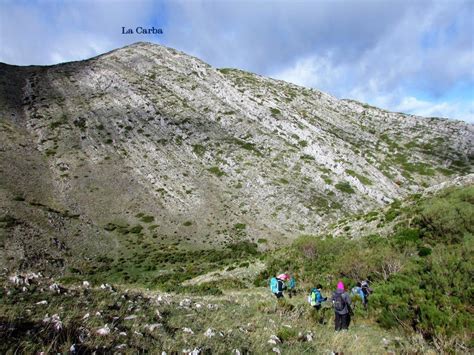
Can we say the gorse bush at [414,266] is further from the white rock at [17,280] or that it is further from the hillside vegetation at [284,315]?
the white rock at [17,280]

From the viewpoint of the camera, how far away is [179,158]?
80.1 metres

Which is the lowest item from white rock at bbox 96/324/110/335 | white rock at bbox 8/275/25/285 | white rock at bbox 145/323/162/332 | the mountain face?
white rock at bbox 145/323/162/332

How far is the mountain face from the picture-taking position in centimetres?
5822

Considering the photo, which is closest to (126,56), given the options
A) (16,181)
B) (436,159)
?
(16,181)

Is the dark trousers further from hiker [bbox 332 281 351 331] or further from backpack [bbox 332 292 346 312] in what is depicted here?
backpack [bbox 332 292 346 312]

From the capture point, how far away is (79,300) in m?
9.42

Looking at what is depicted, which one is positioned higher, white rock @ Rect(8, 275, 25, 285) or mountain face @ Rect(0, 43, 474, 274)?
mountain face @ Rect(0, 43, 474, 274)

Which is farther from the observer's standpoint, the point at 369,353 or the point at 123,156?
the point at 123,156

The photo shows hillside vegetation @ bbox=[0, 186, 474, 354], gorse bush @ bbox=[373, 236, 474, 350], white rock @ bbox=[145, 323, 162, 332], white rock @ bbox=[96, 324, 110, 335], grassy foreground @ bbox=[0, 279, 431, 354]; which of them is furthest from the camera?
gorse bush @ bbox=[373, 236, 474, 350]

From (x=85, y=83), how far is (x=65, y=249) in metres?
76.0

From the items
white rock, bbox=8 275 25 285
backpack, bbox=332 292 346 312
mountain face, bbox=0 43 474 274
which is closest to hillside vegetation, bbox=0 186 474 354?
white rock, bbox=8 275 25 285

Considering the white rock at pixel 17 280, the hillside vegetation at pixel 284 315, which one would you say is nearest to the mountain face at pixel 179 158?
the hillside vegetation at pixel 284 315

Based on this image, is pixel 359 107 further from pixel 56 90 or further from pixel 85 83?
pixel 56 90

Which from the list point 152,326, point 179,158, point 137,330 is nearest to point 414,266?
point 152,326
